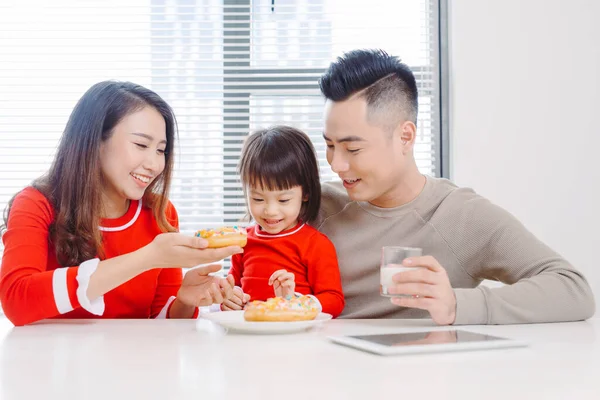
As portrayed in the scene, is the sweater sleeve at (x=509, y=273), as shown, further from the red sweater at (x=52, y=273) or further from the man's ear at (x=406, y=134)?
the red sweater at (x=52, y=273)

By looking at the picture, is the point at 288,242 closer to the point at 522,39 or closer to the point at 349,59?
the point at 349,59

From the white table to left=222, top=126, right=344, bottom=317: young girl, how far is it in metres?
0.50

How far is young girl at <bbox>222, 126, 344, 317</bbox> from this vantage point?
187 centimetres

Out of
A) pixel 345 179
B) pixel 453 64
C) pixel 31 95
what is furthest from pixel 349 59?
pixel 31 95

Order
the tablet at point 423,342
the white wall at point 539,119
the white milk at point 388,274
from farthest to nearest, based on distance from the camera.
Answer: the white wall at point 539,119, the white milk at point 388,274, the tablet at point 423,342

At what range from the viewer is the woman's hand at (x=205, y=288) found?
1.63 m

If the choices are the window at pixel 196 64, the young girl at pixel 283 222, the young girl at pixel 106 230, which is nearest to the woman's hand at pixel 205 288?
the young girl at pixel 106 230

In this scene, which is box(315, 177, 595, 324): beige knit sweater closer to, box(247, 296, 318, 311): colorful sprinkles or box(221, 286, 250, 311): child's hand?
box(221, 286, 250, 311): child's hand

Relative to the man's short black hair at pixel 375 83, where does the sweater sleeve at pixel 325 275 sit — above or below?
below

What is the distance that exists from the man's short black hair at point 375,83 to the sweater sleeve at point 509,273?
1.03 feet

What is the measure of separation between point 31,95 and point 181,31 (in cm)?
84

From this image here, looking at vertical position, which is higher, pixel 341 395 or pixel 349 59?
pixel 349 59

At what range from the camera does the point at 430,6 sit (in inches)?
130

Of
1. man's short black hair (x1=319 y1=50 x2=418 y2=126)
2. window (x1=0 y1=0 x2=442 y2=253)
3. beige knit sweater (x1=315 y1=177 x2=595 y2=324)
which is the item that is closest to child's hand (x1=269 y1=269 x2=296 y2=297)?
beige knit sweater (x1=315 y1=177 x2=595 y2=324)
